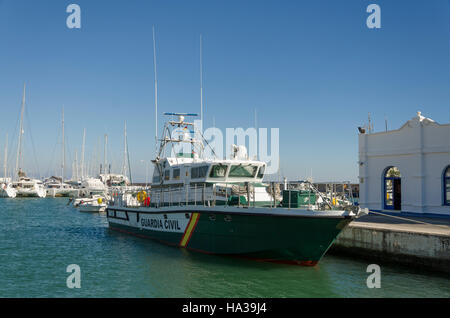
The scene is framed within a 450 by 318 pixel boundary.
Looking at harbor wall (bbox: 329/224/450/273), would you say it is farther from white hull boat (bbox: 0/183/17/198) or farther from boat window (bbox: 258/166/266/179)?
white hull boat (bbox: 0/183/17/198)

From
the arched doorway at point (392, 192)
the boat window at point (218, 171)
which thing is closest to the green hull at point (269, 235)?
the boat window at point (218, 171)

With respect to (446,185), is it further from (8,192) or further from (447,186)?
(8,192)

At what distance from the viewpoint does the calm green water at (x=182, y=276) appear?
1000 centimetres

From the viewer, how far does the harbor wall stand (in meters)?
11.8

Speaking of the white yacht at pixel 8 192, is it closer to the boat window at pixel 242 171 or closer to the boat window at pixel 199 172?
the boat window at pixel 199 172

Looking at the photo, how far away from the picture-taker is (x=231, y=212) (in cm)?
1254

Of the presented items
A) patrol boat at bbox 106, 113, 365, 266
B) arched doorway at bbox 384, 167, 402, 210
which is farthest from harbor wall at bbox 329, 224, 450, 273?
arched doorway at bbox 384, 167, 402, 210

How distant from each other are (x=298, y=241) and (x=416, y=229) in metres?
4.64

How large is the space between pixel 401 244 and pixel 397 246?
16cm

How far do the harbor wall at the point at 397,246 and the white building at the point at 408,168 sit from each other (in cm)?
494

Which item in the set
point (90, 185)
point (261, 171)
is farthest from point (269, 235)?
point (90, 185)

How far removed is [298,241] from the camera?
11.7 meters
